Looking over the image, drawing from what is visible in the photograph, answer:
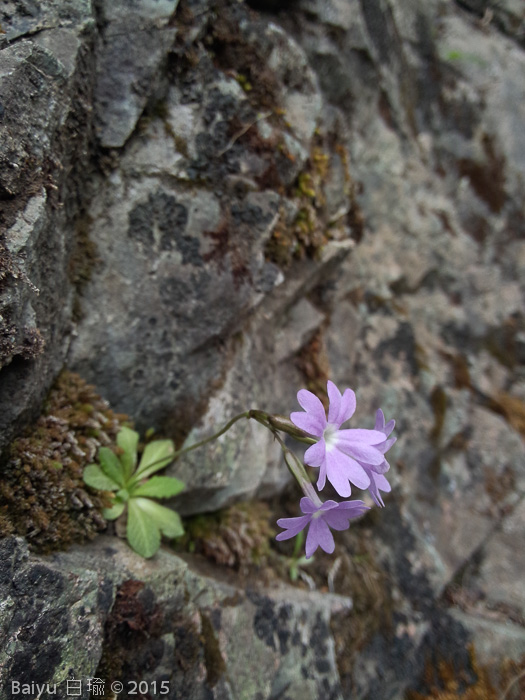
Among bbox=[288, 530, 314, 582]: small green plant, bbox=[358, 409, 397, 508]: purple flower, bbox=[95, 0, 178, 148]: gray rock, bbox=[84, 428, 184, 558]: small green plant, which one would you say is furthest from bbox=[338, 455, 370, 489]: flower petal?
bbox=[95, 0, 178, 148]: gray rock

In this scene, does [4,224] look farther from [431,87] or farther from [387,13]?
[431,87]

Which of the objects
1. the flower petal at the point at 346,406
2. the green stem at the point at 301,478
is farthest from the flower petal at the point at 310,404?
the green stem at the point at 301,478

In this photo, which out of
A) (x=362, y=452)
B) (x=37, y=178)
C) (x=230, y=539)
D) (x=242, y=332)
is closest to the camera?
(x=362, y=452)

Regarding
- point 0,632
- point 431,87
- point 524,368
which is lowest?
point 0,632

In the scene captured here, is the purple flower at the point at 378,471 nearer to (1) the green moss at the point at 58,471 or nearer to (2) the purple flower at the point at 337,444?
(2) the purple flower at the point at 337,444

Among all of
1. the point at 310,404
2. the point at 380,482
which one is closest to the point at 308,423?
the point at 310,404

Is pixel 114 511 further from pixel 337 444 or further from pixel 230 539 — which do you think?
pixel 337 444

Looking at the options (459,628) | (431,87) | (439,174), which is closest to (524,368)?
(439,174)
